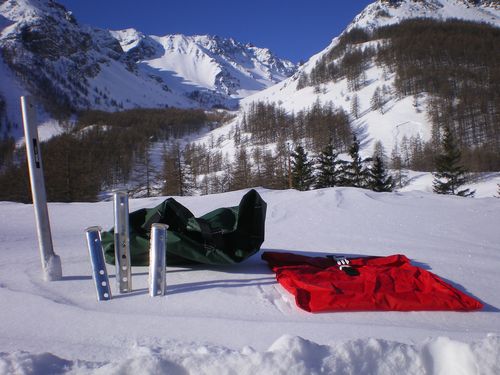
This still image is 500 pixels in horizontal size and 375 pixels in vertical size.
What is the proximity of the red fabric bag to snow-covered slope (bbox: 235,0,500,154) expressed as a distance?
5488cm

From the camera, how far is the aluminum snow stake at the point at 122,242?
1.78m

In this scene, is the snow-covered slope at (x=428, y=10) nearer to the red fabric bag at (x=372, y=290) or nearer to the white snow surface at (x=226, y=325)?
the white snow surface at (x=226, y=325)

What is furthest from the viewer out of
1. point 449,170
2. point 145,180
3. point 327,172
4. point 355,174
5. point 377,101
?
point 377,101

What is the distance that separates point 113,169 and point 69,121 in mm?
69902

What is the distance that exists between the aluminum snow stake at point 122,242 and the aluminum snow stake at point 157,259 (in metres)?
0.16

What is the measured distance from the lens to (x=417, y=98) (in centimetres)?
6688

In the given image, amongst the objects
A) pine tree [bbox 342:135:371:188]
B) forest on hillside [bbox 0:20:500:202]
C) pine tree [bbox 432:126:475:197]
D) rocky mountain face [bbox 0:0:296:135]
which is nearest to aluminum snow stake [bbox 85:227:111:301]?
forest on hillside [bbox 0:20:500:202]

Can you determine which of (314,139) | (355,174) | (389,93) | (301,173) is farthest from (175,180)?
(389,93)

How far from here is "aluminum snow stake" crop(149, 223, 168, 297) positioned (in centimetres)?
178

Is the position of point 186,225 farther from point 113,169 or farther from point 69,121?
point 69,121

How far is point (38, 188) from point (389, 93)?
267 ft

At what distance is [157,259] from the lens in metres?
1.80

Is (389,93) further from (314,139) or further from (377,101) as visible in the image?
(314,139)

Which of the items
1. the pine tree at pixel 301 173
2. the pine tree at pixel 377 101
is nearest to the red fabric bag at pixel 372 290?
the pine tree at pixel 301 173
